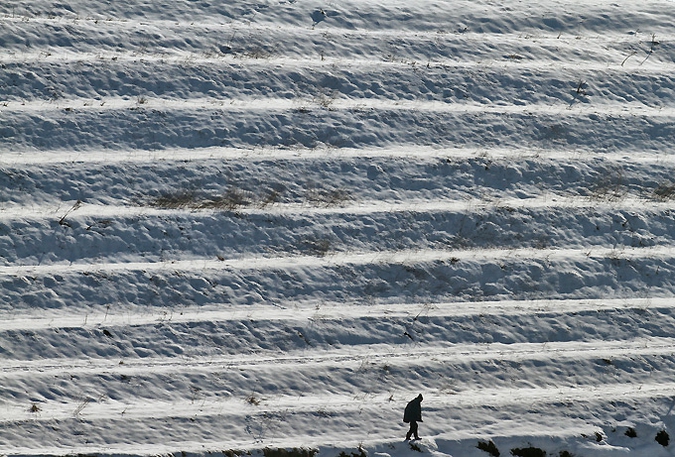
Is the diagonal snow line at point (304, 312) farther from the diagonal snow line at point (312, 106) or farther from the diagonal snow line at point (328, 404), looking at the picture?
the diagonal snow line at point (312, 106)

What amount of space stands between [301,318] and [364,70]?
779cm

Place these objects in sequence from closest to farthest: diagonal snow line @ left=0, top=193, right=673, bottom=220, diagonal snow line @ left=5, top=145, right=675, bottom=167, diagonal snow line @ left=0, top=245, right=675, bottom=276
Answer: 1. diagonal snow line @ left=0, top=245, right=675, bottom=276
2. diagonal snow line @ left=0, top=193, right=673, bottom=220
3. diagonal snow line @ left=5, top=145, right=675, bottom=167

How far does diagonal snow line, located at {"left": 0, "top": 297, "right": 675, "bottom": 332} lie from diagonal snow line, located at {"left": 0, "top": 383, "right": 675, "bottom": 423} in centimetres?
184

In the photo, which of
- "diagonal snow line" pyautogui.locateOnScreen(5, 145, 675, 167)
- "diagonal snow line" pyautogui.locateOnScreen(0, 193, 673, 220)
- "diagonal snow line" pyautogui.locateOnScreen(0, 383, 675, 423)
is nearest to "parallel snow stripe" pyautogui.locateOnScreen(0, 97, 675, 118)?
"diagonal snow line" pyautogui.locateOnScreen(5, 145, 675, 167)

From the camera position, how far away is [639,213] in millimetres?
19562

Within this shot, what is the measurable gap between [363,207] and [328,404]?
5.18m

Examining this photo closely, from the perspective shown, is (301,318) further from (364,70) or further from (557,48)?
(557,48)

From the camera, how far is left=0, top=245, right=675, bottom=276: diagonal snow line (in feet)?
54.8

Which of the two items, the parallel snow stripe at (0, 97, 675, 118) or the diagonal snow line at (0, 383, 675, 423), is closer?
the diagonal snow line at (0, 383, 675, 423)

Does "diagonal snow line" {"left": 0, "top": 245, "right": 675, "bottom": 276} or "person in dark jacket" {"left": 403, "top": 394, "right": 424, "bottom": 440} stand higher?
"diagonal snow line" {"left": 0, "top": 245, "right": 675, "bottom": 276}

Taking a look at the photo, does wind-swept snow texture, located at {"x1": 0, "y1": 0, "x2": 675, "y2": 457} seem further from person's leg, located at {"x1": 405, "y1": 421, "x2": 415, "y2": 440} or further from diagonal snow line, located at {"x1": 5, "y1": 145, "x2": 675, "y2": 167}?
person's leg, located at {"x1": 405, "y1": 421, "x2": 415, "y2": 440}

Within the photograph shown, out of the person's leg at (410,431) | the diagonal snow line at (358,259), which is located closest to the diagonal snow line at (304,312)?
the diagonal snow line at (358,259)

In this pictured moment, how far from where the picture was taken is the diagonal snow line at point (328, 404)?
14.3 meters

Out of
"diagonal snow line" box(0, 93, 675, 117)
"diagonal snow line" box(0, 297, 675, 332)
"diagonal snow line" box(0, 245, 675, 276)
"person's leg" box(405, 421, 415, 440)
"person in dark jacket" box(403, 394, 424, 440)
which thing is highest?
"diagonal snow line" box(0, 93, 675, 117)
